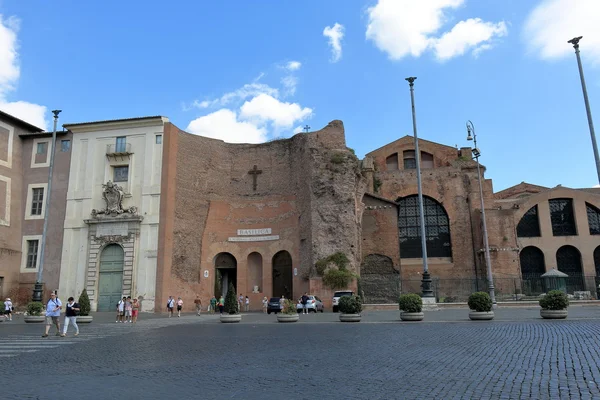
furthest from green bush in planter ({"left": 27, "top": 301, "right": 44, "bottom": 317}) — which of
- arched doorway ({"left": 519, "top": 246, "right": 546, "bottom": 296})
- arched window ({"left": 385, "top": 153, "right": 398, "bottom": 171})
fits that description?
arched window ({"left": 385, "top": 153, "right": 398, "bottom": 171})

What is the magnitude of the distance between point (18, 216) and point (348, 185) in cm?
2399

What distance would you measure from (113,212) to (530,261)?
3535 centimetres

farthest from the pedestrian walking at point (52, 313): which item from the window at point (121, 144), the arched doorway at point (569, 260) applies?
the arched doorway at point (569, 260)

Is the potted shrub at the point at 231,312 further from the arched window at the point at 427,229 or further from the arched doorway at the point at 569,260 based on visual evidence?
the arched doorway at the point at 569,260

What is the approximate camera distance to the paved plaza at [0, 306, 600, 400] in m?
5.95

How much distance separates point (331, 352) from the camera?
9.69m

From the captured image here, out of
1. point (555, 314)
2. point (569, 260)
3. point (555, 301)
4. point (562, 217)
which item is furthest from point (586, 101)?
point (569, 260)

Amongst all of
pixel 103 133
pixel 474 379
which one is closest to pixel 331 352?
pixel 474 379

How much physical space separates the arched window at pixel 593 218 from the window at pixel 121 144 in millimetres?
39323

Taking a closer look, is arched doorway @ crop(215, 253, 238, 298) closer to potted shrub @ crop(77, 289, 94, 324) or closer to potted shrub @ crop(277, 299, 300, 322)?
potted shrub @ crop(77, 289, 94, 324)

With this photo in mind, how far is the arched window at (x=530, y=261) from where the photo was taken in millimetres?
41469

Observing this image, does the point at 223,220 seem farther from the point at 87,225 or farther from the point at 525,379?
the point at 525,379

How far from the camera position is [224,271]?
116ft

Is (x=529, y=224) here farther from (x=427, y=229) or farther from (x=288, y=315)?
(x=288, y=315)
